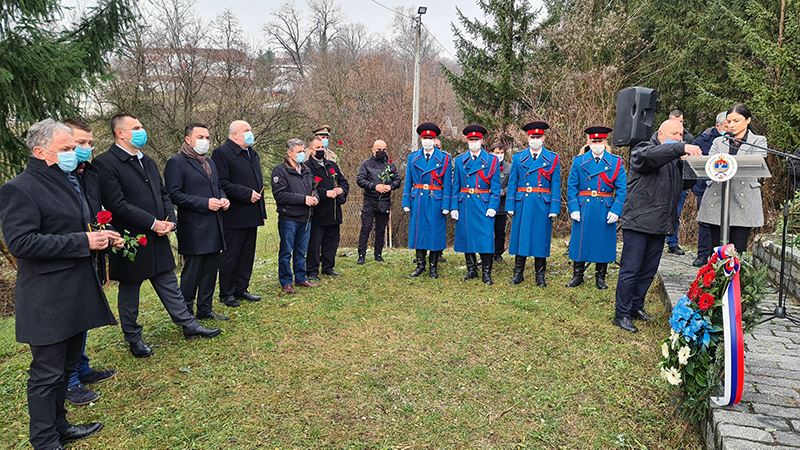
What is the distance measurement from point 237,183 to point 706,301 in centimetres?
476

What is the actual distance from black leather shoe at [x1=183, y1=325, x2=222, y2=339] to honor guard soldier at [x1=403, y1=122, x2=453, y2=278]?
10.5ft

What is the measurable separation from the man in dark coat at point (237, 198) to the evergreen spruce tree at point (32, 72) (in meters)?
3.15

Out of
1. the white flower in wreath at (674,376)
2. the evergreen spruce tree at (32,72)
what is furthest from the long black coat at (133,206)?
the white flower in wreath at (674,376)

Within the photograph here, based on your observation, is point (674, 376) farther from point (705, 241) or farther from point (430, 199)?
point (430, 199)

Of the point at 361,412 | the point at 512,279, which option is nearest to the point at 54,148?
the point at 361,412

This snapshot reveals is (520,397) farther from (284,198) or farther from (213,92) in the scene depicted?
→ (213,92)

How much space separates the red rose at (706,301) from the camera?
9.31ft

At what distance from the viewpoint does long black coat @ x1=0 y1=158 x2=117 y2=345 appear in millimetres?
2736

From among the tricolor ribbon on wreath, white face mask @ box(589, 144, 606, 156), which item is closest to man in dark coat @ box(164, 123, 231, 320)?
the tricolor ribbon on wreath

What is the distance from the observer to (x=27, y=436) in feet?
10.1

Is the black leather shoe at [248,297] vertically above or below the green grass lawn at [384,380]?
above

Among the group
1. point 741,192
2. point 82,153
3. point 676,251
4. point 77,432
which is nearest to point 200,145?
point 82,153

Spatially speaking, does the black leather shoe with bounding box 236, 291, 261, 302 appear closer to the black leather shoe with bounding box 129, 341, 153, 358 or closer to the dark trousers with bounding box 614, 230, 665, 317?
the black leather shoe with bounding box 129, 341, 153, 358

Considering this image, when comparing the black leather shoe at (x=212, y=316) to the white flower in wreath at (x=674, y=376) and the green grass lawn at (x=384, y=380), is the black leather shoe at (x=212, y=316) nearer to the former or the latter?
the green grass lawn at (x=384, y=380)
